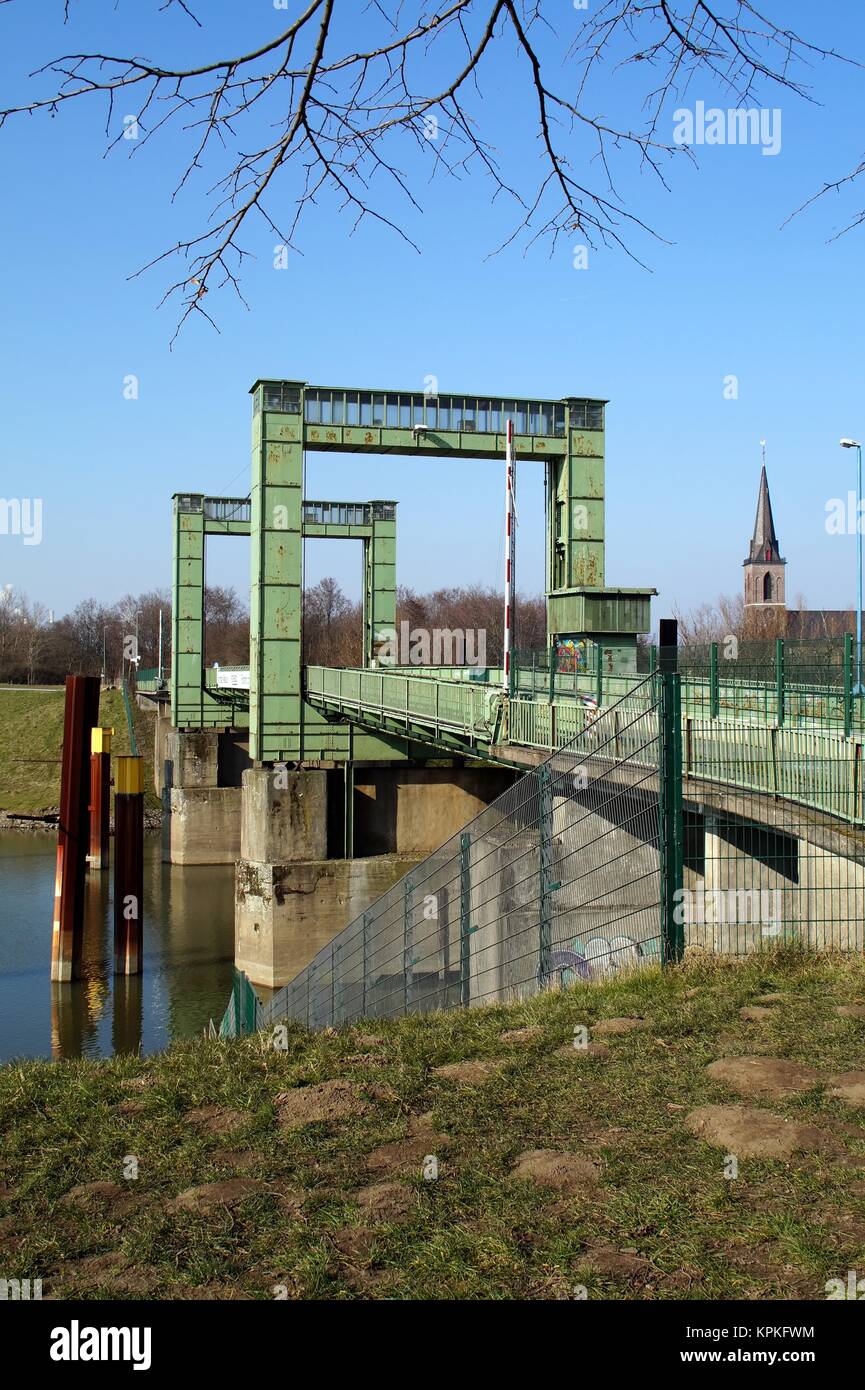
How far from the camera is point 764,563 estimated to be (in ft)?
373

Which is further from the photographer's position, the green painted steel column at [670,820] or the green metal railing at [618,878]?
the green metal railing at [618,878]

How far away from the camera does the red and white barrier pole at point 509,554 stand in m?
20.9

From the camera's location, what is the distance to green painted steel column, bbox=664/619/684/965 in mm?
7793

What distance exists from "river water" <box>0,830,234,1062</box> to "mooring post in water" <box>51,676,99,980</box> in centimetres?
77

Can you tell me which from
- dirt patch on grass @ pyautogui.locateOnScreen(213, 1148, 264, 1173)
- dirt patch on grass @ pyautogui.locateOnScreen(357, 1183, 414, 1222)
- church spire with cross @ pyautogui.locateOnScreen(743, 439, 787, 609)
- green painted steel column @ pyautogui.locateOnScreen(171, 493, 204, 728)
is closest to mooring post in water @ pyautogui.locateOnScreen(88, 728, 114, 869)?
green painted steel column @ pyautogui.locateOnScreen(171, 493, 204, 728)

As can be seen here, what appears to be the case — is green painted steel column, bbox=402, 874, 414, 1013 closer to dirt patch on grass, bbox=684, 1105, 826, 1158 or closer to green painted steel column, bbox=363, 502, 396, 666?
dirt patch on grass, bbox=684, 1105, 826, 1158

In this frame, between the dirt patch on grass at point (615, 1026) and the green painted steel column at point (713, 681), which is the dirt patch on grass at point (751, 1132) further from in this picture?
the green painted steel column at point (713, 681)

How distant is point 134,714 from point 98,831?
30.4 meters

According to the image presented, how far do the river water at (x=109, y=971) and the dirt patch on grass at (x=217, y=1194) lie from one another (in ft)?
35.3

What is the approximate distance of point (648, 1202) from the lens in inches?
167

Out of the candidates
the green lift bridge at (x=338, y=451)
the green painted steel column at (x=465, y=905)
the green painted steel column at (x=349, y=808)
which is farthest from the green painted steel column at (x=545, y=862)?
the green painted steel column at (x=349, y=808)

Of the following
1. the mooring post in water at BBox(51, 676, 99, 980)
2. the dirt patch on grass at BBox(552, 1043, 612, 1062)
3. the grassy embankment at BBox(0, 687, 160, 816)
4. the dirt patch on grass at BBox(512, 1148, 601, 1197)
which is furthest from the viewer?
the grassy embankment at BBox(0, 687, 160, 816)
